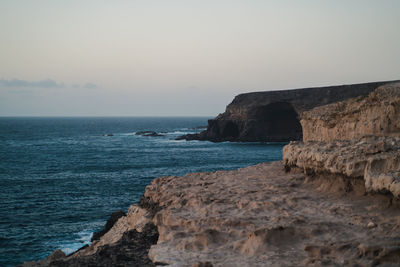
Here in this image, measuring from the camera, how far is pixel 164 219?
937cm

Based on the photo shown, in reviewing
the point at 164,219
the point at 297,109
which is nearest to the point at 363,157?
the point at 164,219

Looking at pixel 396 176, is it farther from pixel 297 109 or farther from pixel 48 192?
pixel 297 109

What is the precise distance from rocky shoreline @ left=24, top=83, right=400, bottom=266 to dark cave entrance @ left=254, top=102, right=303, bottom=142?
4893cm

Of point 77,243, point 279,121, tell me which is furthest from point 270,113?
point 77,243

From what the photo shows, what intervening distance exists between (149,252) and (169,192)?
417 centimetres

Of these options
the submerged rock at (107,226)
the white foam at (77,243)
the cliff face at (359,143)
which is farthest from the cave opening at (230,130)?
the cliff face at (359,143)

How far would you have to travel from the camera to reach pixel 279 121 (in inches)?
2606

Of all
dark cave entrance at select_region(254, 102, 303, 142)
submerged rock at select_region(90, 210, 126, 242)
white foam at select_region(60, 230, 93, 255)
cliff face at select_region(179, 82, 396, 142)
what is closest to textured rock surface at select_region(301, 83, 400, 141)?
submerged rock at select_region(90, 210, 126, 242)

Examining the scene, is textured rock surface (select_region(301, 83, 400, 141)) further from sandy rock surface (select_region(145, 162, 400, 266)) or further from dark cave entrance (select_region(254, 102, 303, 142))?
dark cave entrance (select_region(254, 102, 303, 142))

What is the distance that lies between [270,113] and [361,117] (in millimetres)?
52268

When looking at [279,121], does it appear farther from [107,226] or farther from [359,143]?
[359,143]

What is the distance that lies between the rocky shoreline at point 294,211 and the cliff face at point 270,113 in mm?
46067

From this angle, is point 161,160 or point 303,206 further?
point 161,160

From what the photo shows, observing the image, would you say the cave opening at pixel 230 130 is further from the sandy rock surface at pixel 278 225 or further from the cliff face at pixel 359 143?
the sandy rock surface at pixel 278 225
